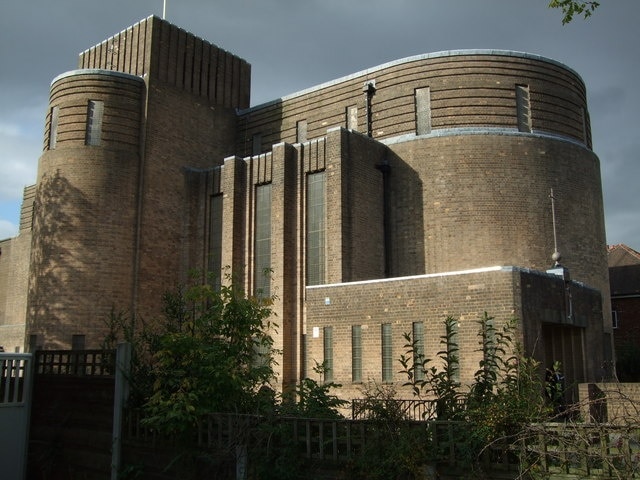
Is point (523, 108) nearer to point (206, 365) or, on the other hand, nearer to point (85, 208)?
point (85, 208)

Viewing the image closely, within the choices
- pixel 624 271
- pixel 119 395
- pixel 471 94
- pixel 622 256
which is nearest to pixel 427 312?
pixel 119 395

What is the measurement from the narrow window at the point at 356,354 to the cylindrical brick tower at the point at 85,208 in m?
11.4

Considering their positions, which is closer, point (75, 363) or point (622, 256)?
point (75, 363)

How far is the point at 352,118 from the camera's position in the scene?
101 ft

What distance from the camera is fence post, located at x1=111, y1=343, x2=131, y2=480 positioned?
11914 mm

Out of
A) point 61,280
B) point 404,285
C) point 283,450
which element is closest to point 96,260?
point 61,280

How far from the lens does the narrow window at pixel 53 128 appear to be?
30469mm

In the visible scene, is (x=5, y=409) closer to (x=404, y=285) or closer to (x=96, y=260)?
(x=404, y=285)

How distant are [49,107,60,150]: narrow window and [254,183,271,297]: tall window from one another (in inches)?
372

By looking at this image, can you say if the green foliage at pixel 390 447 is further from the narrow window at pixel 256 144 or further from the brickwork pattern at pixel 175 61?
the brickwork pattern at pixel 175 61

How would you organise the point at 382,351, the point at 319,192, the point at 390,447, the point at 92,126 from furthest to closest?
1. the point at 92,126
2. the point at 319,192
3. the point at 382,351
4. the point at 390,447

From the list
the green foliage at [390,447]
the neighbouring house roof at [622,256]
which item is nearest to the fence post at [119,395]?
the green foliage at [390,447]

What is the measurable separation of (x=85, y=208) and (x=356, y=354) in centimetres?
1396

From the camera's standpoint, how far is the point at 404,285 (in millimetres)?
21297
